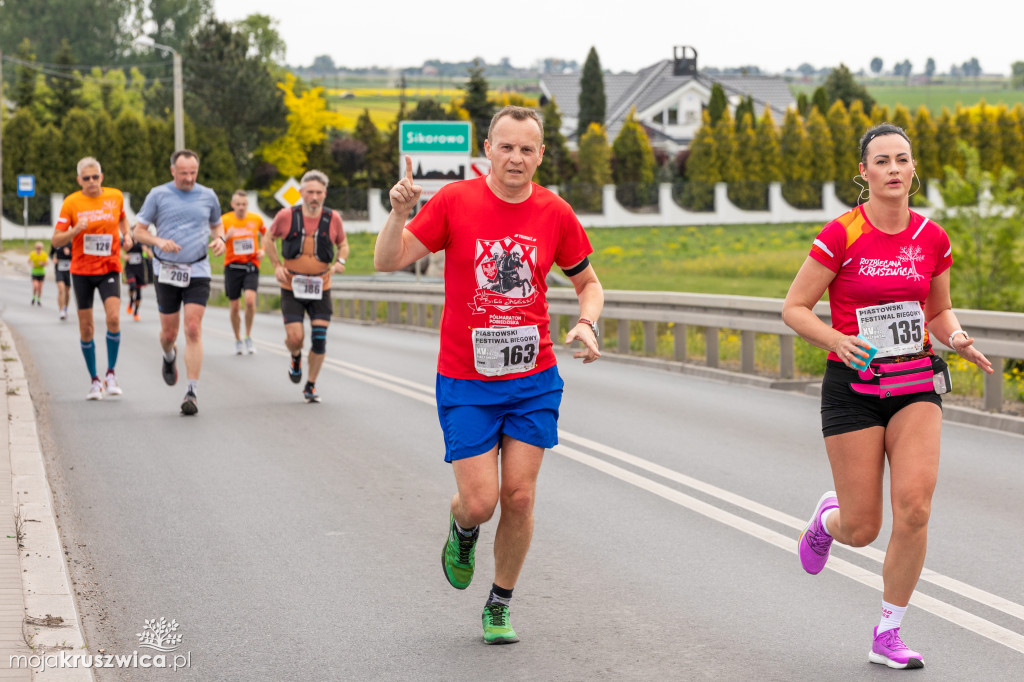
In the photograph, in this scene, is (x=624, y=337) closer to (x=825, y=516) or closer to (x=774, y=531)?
(x=774, y=531)

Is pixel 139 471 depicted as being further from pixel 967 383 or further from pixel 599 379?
pixel 967 383

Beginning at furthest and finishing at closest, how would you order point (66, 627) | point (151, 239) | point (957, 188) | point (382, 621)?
point (957, 188) → point (151, 239) → point (382, 621) → point (66, 627)

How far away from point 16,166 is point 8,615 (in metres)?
70.5

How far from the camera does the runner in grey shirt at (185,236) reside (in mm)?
12156

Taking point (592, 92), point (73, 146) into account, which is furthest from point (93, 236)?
point (592, 92)

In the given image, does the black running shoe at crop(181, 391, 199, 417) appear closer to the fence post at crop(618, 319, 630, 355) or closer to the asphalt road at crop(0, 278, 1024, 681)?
the asphalt road at crop(0, 278, 1024, 681)

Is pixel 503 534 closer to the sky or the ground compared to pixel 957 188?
closer to the ground

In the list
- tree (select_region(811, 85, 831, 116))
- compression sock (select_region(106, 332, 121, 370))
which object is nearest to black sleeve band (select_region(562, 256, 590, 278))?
compression sock (select_region(106, 332, 121, 370))

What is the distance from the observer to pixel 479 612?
20.5 ft

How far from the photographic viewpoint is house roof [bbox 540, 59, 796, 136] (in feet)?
387

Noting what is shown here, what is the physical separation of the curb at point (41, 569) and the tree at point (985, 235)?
13948mm

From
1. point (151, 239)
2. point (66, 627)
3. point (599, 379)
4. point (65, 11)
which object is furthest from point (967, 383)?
point (65, 11)

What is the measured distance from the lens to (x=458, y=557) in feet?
19.2

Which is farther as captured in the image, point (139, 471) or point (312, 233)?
point (312, 233)
